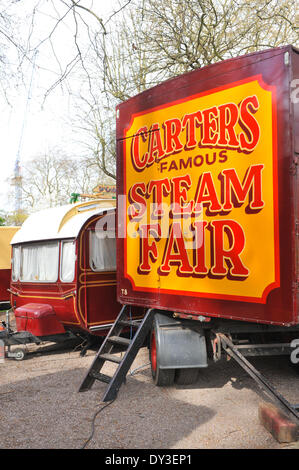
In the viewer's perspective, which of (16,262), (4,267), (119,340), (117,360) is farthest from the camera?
(4,267)

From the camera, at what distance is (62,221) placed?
879 centimetres

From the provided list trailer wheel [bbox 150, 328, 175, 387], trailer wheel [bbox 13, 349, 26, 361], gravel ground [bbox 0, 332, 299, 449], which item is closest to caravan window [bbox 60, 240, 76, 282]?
trailer wheel [bbox 13, 349, 26, 361]

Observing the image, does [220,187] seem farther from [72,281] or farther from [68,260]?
[68,260]

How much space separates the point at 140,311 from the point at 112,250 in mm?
1326

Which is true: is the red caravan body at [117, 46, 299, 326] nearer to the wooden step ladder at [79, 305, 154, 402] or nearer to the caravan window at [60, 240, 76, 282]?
the wooden step ladder at [79, 305, 154, 402]

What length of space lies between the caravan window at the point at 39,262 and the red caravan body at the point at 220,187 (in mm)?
2635

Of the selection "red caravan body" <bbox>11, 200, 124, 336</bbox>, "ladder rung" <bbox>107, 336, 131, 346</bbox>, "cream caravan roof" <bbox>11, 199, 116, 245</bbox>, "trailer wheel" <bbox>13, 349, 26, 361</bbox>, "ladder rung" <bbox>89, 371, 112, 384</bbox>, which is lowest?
"trailer wheel" <bbox>13, 349, 26, 361</bbox>

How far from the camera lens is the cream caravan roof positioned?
846 cm

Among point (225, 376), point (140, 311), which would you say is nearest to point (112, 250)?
point (140, 311)

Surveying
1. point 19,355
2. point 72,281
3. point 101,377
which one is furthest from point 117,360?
point 19,355

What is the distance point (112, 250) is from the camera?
8.62 metres

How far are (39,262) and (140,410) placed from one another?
4741 mm

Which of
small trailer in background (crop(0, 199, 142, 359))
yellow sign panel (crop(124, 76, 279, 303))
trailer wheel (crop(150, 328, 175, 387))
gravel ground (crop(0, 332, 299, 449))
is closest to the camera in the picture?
gravel ground (crop(0, 332, 299, 449))

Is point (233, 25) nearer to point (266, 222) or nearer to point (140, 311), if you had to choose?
point (140, 311)
